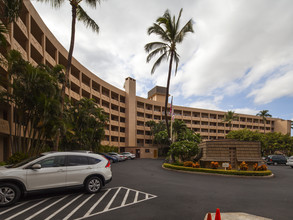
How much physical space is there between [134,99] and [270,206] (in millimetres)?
42231

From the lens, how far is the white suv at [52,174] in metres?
6.23

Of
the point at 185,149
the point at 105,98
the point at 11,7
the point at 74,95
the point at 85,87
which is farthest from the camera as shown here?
the point at 105,98

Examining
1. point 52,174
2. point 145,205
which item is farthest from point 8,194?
point 145,205

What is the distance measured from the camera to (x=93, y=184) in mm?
7793

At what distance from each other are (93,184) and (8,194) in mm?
2933

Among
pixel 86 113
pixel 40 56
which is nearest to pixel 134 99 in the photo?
pixel 86 113

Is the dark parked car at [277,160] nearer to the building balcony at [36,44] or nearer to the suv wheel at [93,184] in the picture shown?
the suv wheel at [93,184]

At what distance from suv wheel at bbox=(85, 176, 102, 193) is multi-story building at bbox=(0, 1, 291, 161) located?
1012 centimetres

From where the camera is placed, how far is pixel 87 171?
7695 mm

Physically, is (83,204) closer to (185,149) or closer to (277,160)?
(185,149)

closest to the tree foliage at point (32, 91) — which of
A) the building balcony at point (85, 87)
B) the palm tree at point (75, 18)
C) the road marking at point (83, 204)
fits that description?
the palm tree at point (75, 18)

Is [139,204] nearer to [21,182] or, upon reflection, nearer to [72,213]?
[72,213]

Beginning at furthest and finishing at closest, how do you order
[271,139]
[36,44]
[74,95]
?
[271,139], [74,95], [36,44]

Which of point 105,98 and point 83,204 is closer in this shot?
point 83,204
